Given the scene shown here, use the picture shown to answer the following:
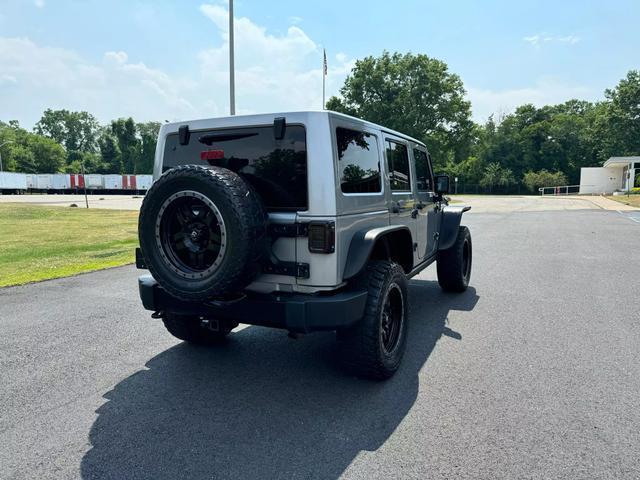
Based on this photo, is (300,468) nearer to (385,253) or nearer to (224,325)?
(224,325)

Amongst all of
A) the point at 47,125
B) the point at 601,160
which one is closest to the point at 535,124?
the point at 601,160

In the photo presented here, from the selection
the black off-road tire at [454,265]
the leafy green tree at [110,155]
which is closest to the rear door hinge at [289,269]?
the black off-road tire at [454,265]

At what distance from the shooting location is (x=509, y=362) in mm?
3877

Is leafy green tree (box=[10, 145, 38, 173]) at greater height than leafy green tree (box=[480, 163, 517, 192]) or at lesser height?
greater

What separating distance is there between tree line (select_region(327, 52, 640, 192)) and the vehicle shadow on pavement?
155 feet

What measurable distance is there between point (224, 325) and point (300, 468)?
1665 mm

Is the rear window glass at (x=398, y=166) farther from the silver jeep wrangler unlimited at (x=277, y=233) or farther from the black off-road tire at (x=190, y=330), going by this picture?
the black off-road tire at (x=190, y=330)

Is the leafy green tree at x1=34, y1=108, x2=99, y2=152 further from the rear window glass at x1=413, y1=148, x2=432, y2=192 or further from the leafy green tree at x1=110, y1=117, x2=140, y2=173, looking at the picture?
the rear window glass at x1=413, y1=148, x2=432, y2=192

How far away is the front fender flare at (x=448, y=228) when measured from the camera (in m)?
5.86

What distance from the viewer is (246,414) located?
9.79 feet

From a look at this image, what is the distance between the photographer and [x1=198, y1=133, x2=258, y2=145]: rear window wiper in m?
3.40

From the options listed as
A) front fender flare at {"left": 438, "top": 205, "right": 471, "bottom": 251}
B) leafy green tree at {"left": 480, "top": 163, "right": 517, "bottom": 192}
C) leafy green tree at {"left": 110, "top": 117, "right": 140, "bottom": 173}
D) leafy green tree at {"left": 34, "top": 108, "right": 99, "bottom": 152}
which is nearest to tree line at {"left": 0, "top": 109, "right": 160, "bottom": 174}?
leafy green tree at {"left": 110, "top": 117, "right": 140, "bottom": 173}

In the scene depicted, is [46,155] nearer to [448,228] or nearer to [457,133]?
[457,133]

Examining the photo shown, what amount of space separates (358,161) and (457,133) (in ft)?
169
